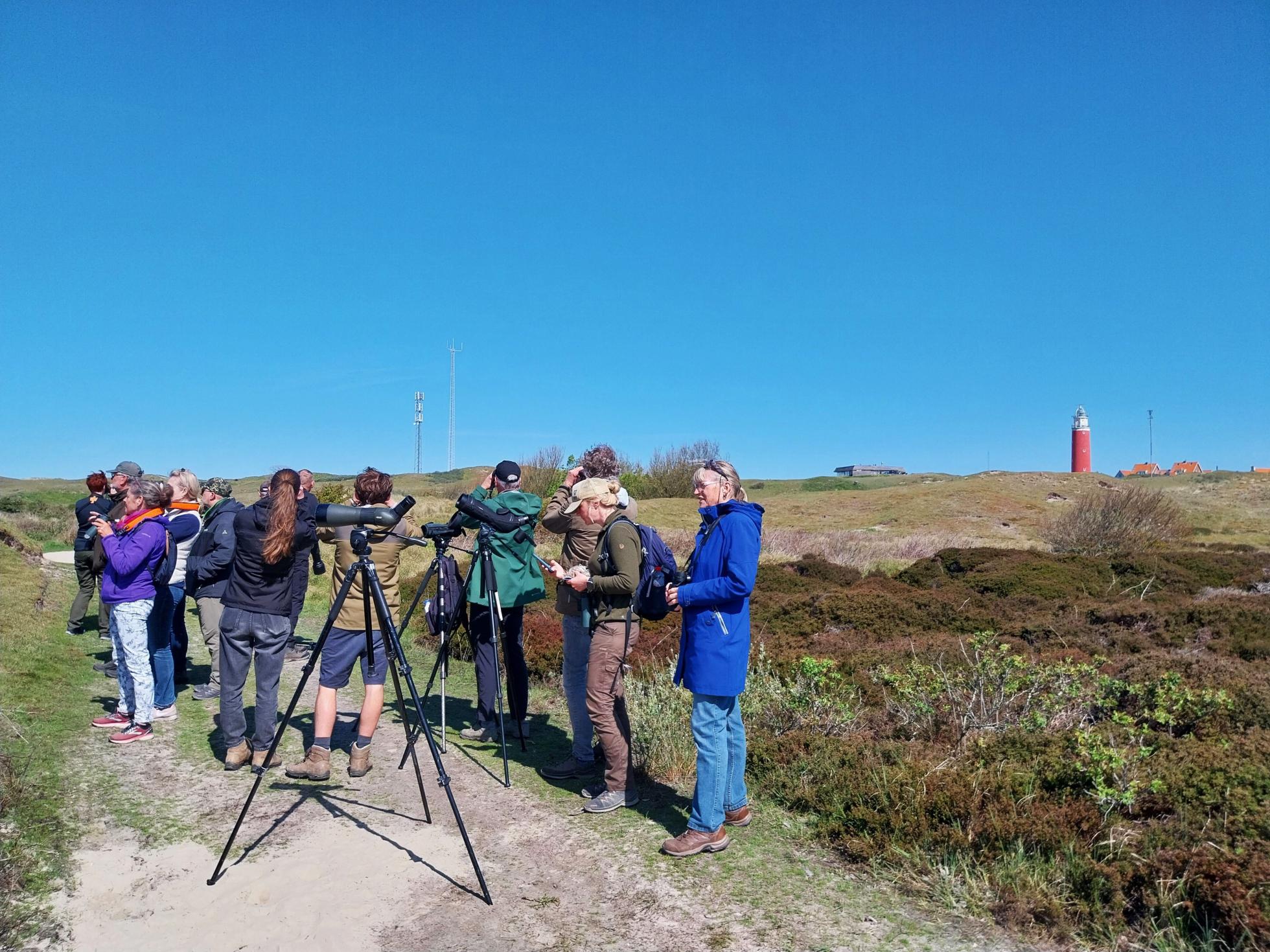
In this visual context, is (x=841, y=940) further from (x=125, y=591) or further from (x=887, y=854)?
(x=125, y=591)

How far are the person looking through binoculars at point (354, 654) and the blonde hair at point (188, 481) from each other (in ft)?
7.79

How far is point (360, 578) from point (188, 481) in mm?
2520

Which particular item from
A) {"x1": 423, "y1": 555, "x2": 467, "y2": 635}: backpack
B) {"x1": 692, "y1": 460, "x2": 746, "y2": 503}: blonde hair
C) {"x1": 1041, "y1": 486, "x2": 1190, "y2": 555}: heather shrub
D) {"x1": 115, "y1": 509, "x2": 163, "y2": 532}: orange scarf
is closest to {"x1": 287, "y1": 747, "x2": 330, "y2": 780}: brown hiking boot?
{"x1": 423, "y1": 555, "x2": 467, "y2": 635}: backpack

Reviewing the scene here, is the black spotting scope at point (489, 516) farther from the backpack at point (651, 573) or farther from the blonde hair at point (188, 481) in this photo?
the blonde hair at point (188, 481)

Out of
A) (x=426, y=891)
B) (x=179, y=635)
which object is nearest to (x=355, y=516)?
(x=426, y=891)

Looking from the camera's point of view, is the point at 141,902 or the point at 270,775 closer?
the point at 141,902

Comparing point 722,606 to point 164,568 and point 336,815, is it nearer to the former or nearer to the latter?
point 336,815

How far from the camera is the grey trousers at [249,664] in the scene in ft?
18.1

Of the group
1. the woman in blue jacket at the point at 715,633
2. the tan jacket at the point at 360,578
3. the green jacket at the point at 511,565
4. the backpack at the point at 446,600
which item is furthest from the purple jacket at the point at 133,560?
the woman in blue jacket at the point at 715,633

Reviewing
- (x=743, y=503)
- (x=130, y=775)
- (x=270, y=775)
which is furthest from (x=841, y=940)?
(x=130, y=775)

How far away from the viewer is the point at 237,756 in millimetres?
5617

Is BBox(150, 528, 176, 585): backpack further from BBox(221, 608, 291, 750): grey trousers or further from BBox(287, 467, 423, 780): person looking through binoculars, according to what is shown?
BBox(287, 467, 423, 780): person looking through binoculars

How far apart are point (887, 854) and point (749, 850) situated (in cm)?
69

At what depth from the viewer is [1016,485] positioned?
149ft
